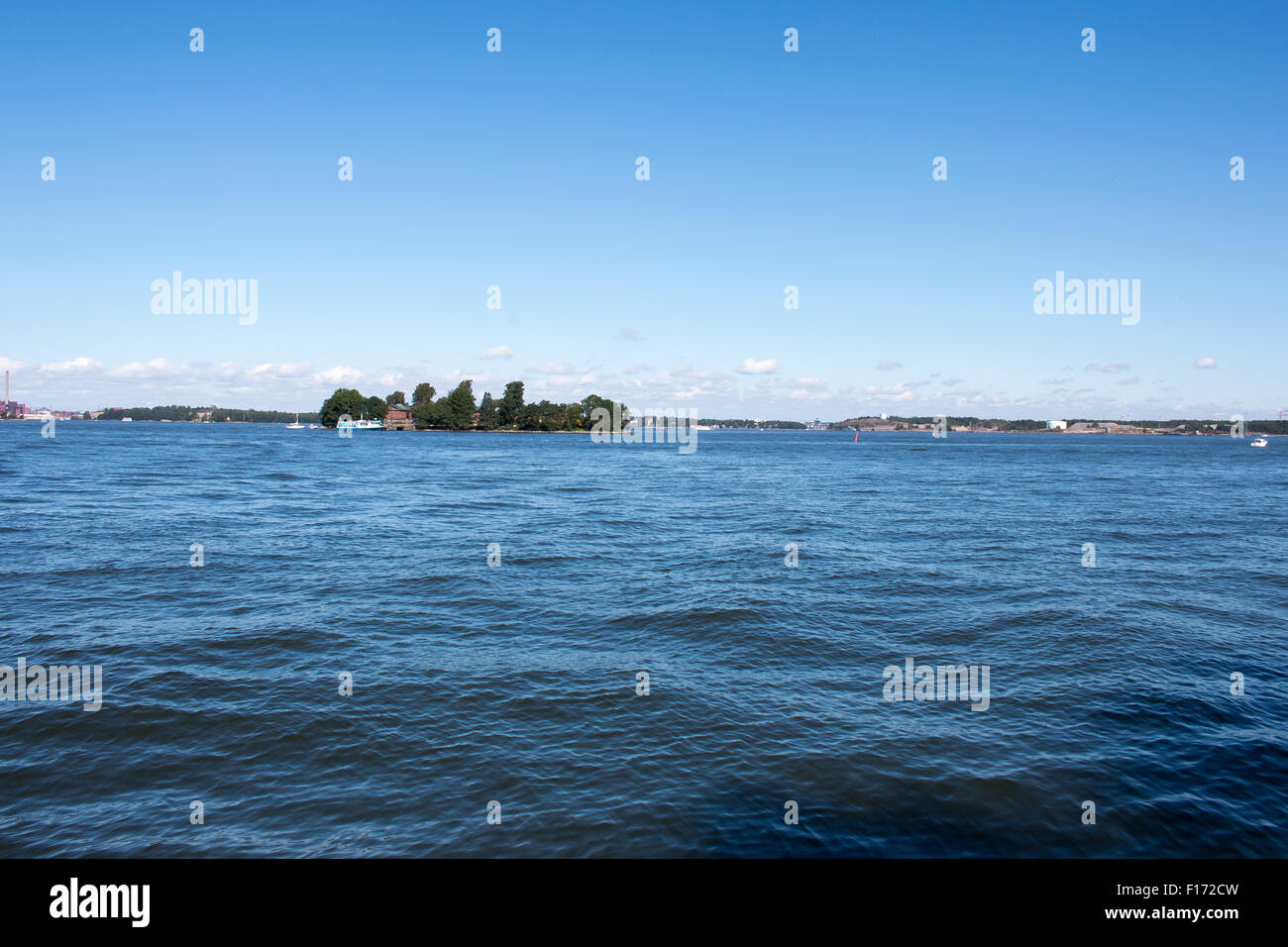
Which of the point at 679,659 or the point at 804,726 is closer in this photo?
the point at 804,726

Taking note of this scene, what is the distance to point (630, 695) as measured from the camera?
15.4 meters

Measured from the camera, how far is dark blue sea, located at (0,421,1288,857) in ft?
35.1

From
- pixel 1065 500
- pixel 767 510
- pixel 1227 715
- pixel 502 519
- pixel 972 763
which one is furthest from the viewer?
pixel 1065 500

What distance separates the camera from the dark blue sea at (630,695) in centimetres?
1070

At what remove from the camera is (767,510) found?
158ft

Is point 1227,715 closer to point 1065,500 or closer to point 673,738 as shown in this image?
point 673,738

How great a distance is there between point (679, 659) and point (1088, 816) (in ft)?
29.8

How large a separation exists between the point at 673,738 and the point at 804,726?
2.72 metres
